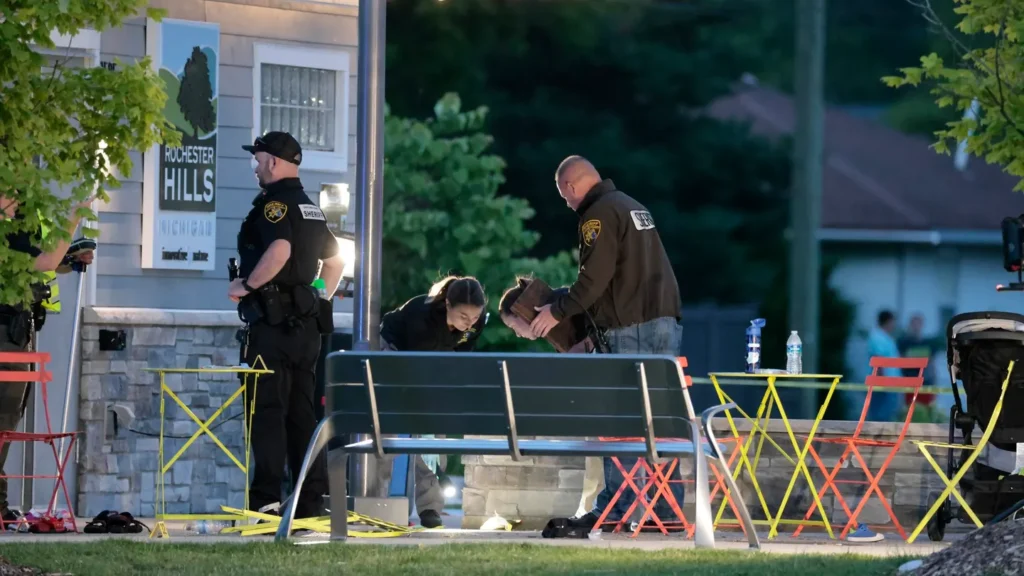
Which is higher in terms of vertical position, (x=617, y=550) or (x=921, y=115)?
(x=921, y=115)

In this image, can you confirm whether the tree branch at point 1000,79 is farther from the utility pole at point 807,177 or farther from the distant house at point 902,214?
the distant house at point 902,214

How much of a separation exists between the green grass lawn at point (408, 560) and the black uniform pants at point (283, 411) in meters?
1.72

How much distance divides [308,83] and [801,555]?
639 cm

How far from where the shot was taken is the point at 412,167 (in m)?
27.0

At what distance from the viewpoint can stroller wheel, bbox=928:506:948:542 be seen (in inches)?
370

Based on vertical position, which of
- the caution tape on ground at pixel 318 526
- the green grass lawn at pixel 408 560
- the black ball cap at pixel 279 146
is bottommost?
the caution tape on ground at pixel 318 526

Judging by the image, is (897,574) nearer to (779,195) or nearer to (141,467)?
(141,467)

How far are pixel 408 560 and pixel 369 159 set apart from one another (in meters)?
3.07

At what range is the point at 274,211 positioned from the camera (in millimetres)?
9492

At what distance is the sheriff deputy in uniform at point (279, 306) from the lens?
9.46m

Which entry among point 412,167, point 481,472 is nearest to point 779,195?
point 412,167

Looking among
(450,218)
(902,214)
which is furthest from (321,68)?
(902,214)

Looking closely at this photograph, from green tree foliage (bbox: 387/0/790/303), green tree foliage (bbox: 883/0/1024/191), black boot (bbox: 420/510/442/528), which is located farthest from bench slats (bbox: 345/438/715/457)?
green tree foliage (bbox: 387/0/790/303)

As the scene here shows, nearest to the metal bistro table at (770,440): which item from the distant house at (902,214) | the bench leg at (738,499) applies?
the bench leg at (738,499)
